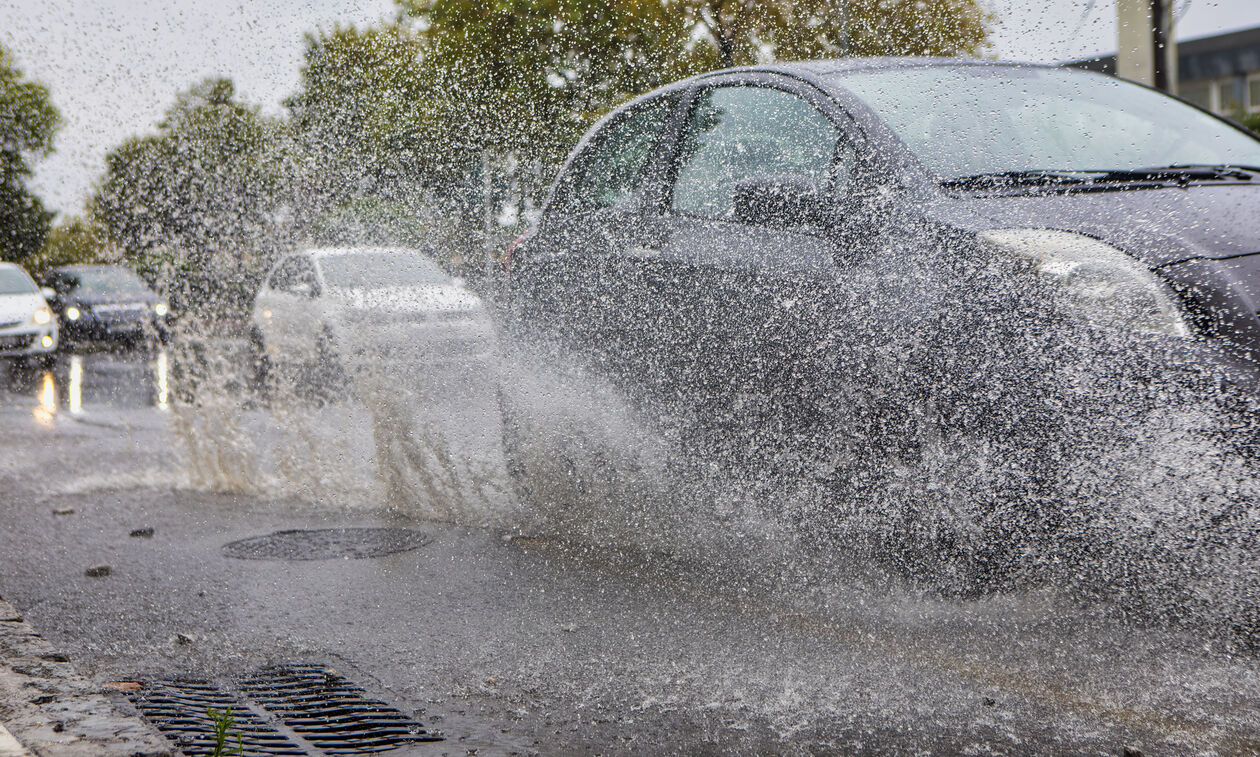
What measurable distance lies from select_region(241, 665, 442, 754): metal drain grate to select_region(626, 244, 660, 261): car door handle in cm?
184

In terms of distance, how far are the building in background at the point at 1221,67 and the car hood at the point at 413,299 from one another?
886 inches

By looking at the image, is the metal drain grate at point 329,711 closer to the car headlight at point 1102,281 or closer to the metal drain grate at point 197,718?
the metal drain grate at point 197,718

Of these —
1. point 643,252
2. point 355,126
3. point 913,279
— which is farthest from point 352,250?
point 913,279

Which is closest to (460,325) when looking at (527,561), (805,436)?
(527,561)

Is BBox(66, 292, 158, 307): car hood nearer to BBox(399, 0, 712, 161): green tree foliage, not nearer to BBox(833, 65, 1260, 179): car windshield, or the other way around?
BBox(399, 0, 712, 161): green tree foliage

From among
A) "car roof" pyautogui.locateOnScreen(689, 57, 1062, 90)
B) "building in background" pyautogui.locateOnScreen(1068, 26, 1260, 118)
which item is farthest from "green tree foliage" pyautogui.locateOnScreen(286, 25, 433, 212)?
"building in background" pyautogui.locateOnScreen(1068, 26, 1260, 118)

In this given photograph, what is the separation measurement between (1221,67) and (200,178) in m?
25.5

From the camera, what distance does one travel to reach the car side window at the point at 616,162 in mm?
4824

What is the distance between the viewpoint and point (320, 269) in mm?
8000

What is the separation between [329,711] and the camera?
301 cm

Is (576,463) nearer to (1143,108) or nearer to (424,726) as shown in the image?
(424,726)

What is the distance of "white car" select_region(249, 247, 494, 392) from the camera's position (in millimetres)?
5777

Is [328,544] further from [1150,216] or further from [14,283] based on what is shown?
[14,283]

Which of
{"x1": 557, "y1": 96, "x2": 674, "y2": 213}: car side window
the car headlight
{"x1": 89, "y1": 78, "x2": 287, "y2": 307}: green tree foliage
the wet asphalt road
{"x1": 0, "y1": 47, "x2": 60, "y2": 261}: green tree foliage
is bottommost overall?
the wet asphalt road
